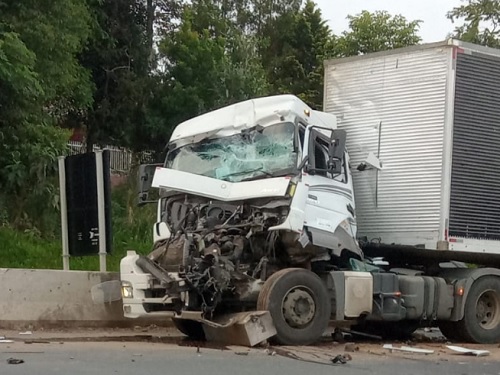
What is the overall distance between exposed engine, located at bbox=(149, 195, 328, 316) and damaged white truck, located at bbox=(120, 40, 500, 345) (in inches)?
0.7

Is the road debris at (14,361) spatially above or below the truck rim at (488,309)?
above

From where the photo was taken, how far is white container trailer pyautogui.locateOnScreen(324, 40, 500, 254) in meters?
12.3

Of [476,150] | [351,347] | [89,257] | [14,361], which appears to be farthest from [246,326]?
[89,257]

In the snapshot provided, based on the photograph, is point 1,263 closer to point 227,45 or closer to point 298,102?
point 298,102

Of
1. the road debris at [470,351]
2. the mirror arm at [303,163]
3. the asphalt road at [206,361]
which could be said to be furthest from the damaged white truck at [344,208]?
the road debris at [470,351]

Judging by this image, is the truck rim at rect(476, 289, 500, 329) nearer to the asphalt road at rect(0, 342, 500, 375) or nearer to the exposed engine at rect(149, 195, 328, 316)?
the asphalt road at rect(0, 342, 500, 375)

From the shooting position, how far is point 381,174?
1279 centimetres

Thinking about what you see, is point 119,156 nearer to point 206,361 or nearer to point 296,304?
point 296,304

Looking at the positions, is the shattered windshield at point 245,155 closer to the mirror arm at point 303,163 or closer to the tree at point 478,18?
the mirror arm at point 303,163

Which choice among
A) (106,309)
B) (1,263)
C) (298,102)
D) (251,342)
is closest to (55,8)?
(1,263)

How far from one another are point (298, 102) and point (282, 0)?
118 ft

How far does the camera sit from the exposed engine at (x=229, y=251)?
1080 cm

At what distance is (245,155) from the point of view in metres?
11.5

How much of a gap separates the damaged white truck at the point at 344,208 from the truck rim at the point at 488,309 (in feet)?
0.08
